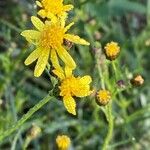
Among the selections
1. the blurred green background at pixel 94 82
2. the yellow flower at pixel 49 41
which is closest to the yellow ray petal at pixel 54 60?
the yellow flower at pixel 49 41

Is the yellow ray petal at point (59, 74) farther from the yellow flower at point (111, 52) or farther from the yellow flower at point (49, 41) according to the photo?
the yellow flower at point (111, 52)

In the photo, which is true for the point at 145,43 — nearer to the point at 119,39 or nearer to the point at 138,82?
the point at 119,39

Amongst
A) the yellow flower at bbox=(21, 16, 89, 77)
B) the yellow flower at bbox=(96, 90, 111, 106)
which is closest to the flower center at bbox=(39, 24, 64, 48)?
the yellow flower at bbox=(21, 16, 89, 77)

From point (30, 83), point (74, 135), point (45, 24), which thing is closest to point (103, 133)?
point (74, 135)

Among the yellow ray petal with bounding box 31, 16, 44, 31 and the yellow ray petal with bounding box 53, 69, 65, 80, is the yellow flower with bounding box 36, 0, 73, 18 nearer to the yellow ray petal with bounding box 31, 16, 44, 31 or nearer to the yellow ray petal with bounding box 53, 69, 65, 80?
the yellow ray petal with bounding box 31, 16, 44, 31

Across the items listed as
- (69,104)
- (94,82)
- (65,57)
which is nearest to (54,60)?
(65,57)

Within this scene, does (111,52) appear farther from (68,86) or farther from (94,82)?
(94,82)
